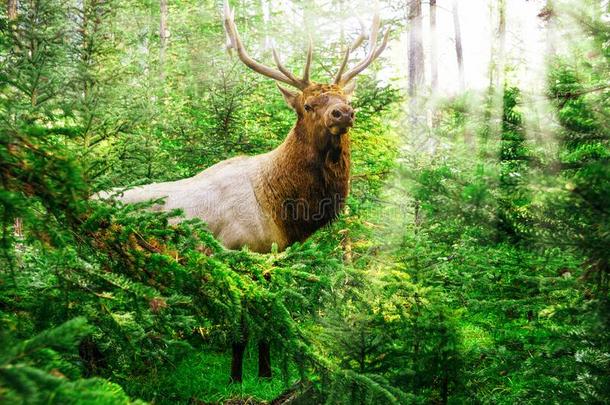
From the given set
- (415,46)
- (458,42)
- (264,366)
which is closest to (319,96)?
(264,366)

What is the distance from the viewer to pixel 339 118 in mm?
4926

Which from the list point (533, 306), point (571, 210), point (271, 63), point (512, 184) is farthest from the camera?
point (271, 63)

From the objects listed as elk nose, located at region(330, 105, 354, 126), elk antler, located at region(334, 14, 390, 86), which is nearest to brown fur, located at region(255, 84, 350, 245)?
elk nose, located at region(330, 105, 354, 126)

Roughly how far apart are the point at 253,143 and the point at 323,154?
2.28 metres

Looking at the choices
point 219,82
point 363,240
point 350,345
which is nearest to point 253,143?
point 219,82

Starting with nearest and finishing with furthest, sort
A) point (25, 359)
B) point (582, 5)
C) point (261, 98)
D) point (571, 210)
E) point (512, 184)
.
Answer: point (25, 359)
point (571, 210)
point (512, 184)
point (582, 5)
point (261, 98)

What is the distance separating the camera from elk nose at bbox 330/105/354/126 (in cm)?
489

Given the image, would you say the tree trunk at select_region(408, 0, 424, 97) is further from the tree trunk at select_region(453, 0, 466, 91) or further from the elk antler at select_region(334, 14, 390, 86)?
the tree trunk at select_region(453, 0, 466, 91)

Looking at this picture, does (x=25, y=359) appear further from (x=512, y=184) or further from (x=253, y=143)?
(x=253, y=143)

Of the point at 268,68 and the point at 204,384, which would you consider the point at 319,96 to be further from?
the point at 204,384

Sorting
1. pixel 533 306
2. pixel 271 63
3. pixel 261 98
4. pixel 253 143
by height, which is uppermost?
pixel 271 63

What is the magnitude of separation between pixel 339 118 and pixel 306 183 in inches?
33.4

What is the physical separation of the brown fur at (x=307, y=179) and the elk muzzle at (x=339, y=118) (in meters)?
0.19

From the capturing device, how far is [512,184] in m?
2.03
